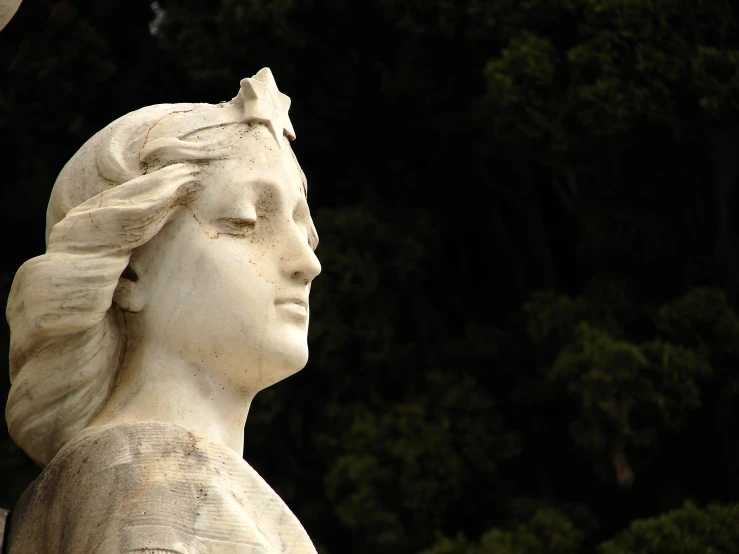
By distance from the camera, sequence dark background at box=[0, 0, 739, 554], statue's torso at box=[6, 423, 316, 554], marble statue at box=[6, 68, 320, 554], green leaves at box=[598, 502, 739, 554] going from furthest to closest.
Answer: dark background at box=[0, 0, 739, 554]
green leaves at box=[598, 502, 739, 554]
marble statue at box=[6, 68, 320, 554]
statue's torso at box=[6, 423, 316, 554]

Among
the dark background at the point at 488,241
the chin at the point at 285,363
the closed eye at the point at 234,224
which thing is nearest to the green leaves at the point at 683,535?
the dark background at the point at 488,241

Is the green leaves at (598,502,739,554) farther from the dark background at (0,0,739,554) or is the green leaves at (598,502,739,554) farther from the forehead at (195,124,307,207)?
the forehead at (195,124,307,207)

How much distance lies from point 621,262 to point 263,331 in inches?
201

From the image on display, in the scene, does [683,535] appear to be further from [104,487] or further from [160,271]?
[104,487]

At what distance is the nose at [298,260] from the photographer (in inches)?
126

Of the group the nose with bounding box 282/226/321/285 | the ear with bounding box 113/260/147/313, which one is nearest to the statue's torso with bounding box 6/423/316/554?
the ear with bounding box 113/260/147/313

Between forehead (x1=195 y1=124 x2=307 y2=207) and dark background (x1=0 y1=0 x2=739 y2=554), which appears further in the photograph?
dark background (x1=0 y1=0 x2=739 y2=554)

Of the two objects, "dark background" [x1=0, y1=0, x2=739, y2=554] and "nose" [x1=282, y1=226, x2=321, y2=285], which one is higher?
"nose" [x1=282, y1=226, x2=321, y2=285]

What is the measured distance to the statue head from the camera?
3.05m

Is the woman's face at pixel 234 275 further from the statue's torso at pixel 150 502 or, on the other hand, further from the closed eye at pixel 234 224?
the statue's torso at pixel 150 502

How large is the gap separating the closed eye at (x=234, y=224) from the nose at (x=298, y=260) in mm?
105

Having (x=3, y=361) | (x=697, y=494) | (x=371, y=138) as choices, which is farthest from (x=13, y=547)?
(x=371, y=138)

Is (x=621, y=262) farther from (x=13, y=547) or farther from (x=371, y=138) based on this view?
(x=13, y=547)

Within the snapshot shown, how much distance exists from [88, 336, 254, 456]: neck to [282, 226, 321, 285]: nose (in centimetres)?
28
